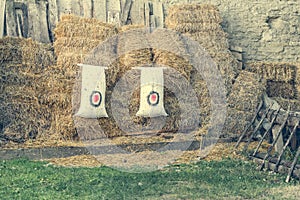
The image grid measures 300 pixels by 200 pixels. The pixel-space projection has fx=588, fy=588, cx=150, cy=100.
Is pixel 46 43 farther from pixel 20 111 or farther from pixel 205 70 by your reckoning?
pixel 205 70

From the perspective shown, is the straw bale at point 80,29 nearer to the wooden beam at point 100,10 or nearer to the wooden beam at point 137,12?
the wooden beam at point 100,10

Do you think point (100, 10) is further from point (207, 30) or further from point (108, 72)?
point (207, 30)

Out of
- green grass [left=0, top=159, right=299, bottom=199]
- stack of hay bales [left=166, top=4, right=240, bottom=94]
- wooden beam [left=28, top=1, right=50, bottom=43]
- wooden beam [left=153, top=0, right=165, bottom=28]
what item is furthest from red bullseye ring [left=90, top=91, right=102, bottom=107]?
wooden beam [left=153, top=0, right=165, bottom=28]

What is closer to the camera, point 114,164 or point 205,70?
point 114,164

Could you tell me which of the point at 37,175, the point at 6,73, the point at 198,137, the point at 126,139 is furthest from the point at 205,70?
the point at 37,175

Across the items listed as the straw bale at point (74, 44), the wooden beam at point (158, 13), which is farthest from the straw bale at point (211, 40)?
the straw bale at point (74, 44)

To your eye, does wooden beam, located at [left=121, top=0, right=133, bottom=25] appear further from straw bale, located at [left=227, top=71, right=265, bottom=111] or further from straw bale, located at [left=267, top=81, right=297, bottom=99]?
straw bale, located at [left=267, top=81, right=297, bottom=99]

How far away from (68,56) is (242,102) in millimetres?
3298

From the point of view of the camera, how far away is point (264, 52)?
1227cm

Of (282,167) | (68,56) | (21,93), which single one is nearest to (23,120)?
(21,93)

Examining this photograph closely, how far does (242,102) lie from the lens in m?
10.8

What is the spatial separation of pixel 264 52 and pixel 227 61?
4.82 ft

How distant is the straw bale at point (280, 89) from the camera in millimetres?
11695

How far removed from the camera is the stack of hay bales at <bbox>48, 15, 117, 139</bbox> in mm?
9703
